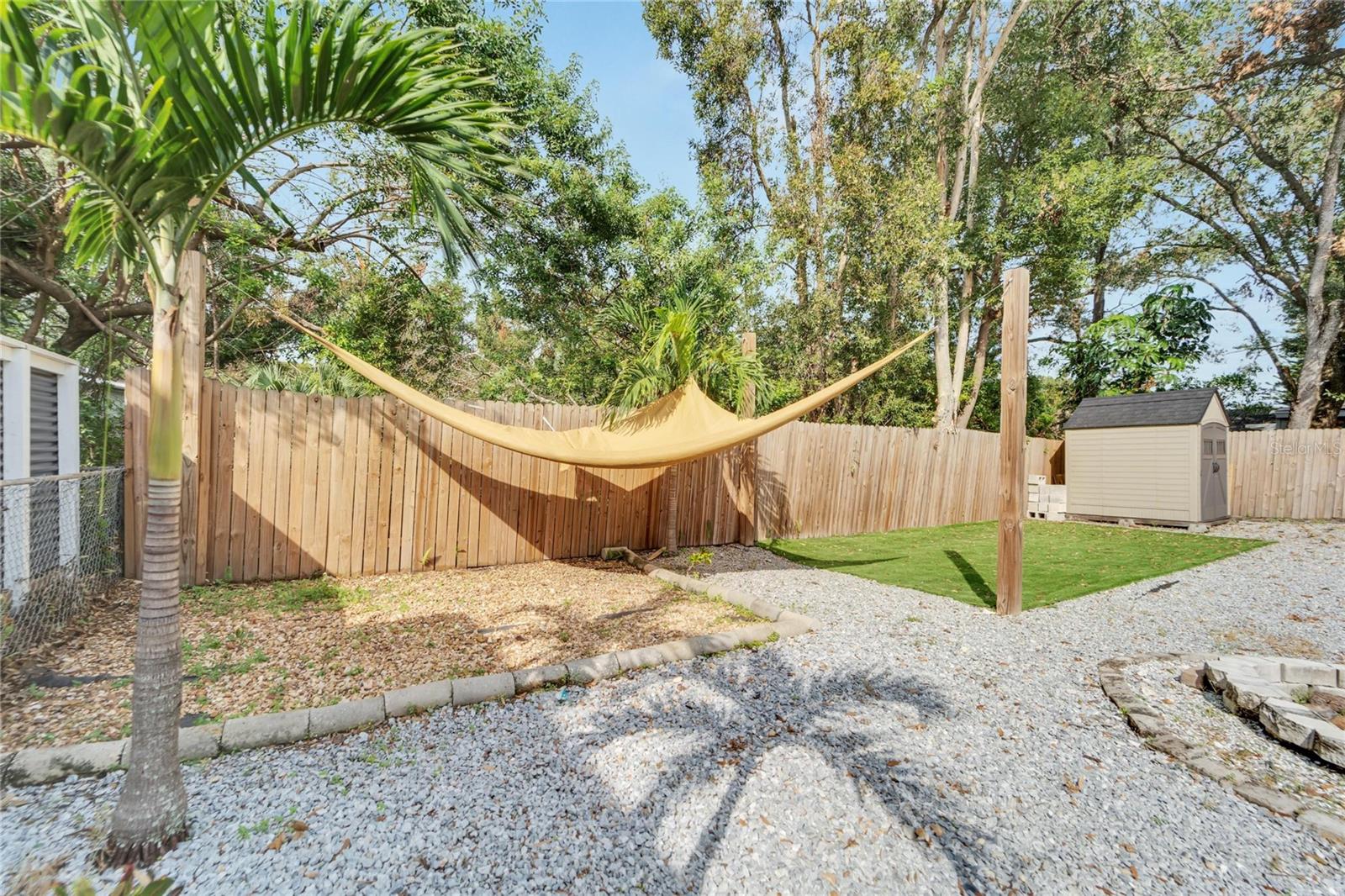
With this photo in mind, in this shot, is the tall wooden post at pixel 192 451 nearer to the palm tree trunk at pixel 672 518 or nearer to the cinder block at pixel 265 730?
the cinder block at pixel 265 730

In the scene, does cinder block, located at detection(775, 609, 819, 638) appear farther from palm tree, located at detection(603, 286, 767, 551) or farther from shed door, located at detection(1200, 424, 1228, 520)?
shed door, located at detection(1200, 424, 1228, 520)

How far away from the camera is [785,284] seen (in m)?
9.53

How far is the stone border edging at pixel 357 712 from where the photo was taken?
1.57 meters

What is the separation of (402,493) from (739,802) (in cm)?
321

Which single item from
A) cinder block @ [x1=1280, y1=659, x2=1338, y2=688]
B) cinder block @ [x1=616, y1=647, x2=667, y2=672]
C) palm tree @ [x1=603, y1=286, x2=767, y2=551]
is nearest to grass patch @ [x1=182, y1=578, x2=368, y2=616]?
cinder block @ [x1=616, y1=647, x2=667, y2=672]

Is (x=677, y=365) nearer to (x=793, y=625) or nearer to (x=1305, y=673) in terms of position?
(x=793, y=625)

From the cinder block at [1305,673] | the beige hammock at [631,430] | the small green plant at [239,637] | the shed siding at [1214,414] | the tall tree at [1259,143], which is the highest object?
the tall tree at [1259,143]

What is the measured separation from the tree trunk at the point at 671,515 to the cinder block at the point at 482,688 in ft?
9.26

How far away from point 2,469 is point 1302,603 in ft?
25.0

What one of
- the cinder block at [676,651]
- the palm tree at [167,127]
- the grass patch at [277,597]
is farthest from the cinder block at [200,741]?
the cinder block at [676,651]

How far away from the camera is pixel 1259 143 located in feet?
32.1

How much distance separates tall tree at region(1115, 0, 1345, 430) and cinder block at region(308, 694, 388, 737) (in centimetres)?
1321

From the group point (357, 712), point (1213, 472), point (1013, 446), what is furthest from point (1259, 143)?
point (357, 712)

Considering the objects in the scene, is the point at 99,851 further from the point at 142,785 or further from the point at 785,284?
the point at 785,284
